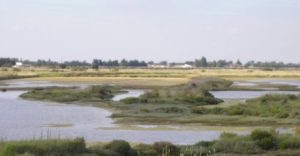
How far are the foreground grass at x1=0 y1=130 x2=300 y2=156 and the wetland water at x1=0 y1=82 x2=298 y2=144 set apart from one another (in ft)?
11.2

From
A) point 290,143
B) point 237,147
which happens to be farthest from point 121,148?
point 290,143

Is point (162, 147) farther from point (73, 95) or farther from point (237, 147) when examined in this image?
point (73, 95)

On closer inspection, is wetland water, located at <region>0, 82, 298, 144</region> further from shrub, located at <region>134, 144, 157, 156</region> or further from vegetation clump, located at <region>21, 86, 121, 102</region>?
vegetation clump, located at <region>21, 86, 121, 102</region>

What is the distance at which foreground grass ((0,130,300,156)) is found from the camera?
762 inches

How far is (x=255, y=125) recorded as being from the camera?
34.7m

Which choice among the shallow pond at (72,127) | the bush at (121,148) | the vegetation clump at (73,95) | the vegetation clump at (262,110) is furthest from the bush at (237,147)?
the vegetation clump at (73,95)

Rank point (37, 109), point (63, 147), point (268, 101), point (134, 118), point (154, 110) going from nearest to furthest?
point (63, 147)
point (134, 118)
point (154, 110)
point (37, 109)
point (268, 101)

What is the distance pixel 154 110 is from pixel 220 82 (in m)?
43.5

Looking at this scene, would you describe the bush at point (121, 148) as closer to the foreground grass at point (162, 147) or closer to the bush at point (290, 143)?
the foreground grass at point (162, 147)

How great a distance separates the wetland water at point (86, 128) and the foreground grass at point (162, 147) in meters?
3.41

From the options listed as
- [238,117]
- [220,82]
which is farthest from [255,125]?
[220,82]

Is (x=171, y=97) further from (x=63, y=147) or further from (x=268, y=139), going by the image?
(x=63, y=147)

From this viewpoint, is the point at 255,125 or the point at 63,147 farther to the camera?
the point at 255,125

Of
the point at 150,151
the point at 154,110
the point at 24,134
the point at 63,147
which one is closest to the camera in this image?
the point at 63,147
